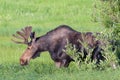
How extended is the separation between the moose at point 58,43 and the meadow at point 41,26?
10.3 inches

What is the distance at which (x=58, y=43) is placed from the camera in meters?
16.1

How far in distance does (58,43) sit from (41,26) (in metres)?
10.5

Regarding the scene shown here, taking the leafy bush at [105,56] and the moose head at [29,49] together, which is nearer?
the leafy bush at [105,56]

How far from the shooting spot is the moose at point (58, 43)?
624 inches

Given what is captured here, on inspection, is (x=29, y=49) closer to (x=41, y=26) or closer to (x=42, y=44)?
(x=42, y=44)

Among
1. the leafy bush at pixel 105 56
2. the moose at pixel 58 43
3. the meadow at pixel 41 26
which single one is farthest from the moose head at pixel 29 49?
the leafy bush at pixel 105 56

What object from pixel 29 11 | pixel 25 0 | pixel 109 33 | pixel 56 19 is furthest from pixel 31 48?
pixel 25 0

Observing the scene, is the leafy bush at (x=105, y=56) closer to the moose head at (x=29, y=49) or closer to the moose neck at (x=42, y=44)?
the moose neck at (x=42, y=44)

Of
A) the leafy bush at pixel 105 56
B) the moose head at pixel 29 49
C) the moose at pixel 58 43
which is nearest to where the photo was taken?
the leafy bush at pixel 105 56

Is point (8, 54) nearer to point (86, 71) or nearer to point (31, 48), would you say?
point (31, 48)

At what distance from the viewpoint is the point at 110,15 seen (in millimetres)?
14312

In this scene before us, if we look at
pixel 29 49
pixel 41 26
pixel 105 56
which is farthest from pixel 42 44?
pixel 41 26

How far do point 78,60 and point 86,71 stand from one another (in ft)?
3.94

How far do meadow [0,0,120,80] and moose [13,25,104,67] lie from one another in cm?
26
